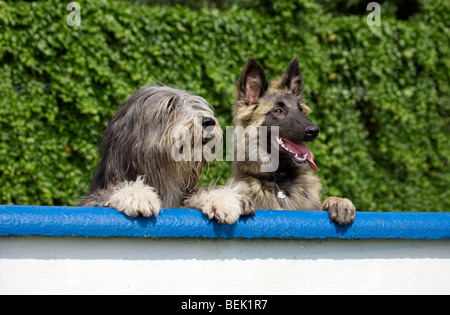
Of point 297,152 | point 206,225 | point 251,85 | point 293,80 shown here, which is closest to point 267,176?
point 297,152

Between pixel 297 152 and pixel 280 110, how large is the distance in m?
0.45

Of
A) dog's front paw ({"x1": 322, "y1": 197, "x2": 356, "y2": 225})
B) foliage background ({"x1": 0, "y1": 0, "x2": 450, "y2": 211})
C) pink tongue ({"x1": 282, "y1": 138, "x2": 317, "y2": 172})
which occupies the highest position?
foliage background ({"x1": 0, "y1": 0, "x2": 450, "y2": 211})

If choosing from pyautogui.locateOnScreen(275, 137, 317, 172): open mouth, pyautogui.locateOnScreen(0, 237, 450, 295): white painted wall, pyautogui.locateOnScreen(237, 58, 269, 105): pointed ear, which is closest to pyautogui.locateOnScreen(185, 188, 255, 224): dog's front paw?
pyautogui.locateOnScreen(0, 237, 450, 295): white painted wall

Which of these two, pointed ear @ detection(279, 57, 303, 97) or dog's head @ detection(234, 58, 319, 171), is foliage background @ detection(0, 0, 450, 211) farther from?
pointed ear @ detection(279, 57, 303, 97)

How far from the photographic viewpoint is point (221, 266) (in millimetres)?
2799

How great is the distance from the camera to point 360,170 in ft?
21.2

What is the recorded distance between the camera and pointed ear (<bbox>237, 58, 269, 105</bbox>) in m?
4.25

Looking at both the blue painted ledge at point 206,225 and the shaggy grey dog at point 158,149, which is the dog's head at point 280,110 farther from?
the blue painted ledge at point 206,225

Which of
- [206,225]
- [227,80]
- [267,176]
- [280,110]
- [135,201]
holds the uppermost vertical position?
[227,80]

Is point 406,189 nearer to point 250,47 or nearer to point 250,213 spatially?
point 250,47

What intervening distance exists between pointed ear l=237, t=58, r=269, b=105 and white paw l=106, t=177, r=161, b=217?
170 centimetres

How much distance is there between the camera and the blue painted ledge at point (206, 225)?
2.48 metres

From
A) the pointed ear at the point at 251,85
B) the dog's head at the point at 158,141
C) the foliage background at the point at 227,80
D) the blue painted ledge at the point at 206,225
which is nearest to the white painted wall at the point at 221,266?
the blue painted ledge at the point at 206,225

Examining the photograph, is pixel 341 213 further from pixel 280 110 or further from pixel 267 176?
pixel 280 110
